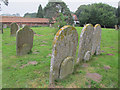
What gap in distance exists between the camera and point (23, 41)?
7.42 meters

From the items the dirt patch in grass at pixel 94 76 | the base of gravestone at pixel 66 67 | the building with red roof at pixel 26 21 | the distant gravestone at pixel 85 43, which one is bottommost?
the dirt patch in grass at pixel 94 76

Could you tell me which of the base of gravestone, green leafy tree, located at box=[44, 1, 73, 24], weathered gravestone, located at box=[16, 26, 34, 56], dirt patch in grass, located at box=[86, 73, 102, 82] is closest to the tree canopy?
green leafy tree, located at box=[44, 1, 73, 24]

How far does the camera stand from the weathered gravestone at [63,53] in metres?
4.13

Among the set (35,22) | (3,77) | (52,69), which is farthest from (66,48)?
(35,22)

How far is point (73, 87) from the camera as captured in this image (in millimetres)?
4199

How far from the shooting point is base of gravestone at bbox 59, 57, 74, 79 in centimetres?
455

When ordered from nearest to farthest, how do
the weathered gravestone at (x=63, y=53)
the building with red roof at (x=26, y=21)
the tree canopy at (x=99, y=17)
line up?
1. the weathered gravestone at (x=63, y=53)
2. the building with red roof at (x=26, y=21)
3. the tree canopy at (x=99, y=17)

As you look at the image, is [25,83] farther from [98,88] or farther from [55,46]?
[98,88]

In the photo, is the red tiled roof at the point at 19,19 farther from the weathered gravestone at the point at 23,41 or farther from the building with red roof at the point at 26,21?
the weathered gravestone at the point at 23,41

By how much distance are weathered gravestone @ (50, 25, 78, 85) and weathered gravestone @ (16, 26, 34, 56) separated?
3.64 metres

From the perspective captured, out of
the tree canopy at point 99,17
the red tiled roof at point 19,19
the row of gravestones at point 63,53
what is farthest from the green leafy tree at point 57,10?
the row of gravestones at point 63,53

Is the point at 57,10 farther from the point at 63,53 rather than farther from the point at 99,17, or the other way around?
the point at 63,53

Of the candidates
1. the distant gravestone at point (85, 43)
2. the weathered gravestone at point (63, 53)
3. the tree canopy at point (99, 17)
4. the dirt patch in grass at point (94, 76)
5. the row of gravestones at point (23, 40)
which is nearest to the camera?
the weathered gravestone at point (63, 53)

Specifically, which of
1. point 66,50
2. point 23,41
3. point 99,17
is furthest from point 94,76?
point 99,17
